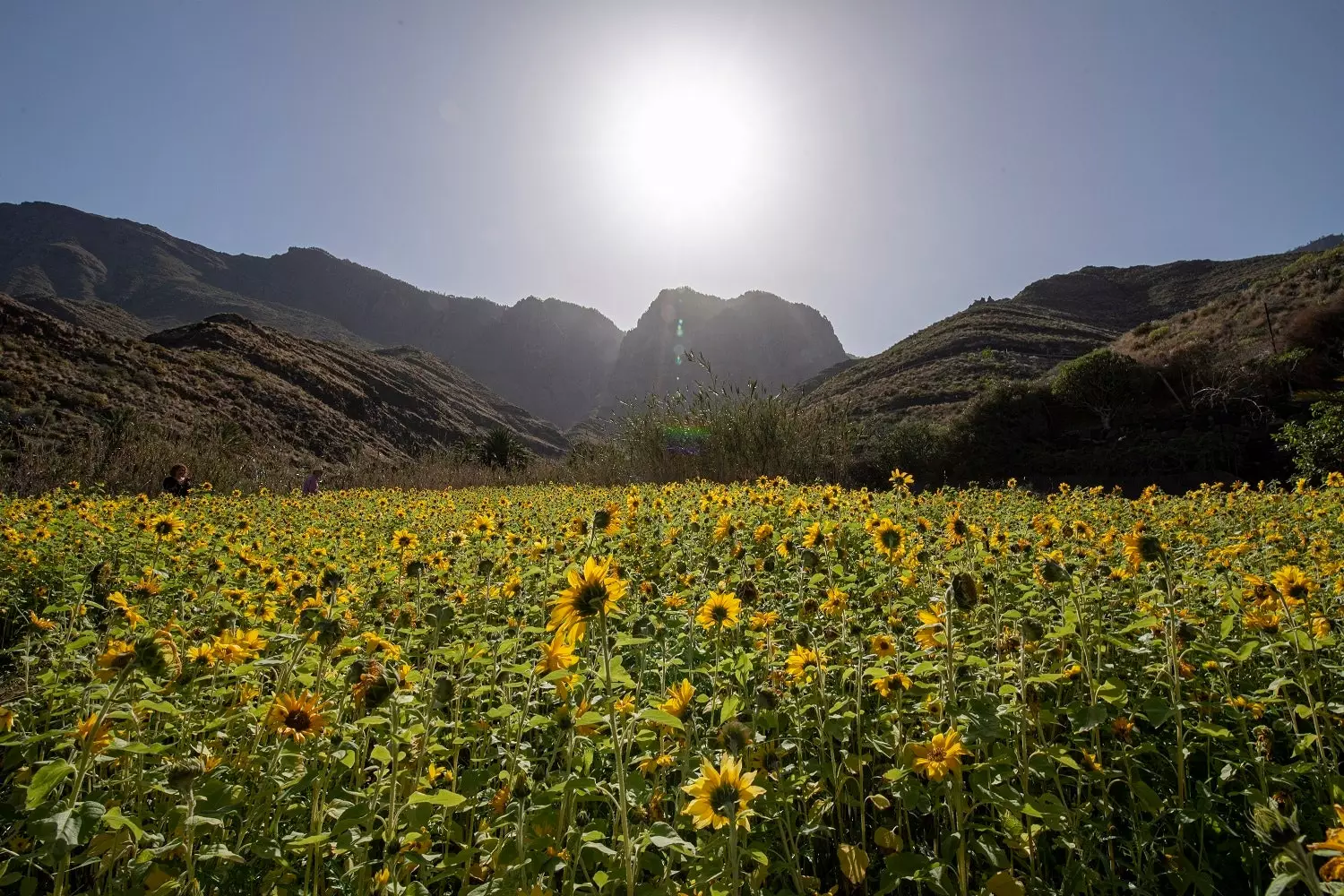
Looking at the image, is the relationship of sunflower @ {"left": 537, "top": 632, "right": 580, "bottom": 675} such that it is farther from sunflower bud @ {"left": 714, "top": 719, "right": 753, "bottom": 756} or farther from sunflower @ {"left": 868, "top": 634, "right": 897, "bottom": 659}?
sunflower @ {"left": 868, "top": 634, "right": 897, "bottom": 659}

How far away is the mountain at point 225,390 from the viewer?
858 inches

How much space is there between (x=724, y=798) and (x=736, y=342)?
128 metres

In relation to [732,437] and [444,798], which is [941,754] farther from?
[732,437]

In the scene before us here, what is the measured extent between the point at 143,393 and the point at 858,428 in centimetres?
2966

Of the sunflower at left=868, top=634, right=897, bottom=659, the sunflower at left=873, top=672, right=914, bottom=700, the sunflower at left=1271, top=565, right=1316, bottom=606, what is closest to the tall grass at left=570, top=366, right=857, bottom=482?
the sunflower at left=1271, top=565, right=1316, bottom=606

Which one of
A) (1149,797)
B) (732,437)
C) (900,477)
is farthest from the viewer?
(732,437)

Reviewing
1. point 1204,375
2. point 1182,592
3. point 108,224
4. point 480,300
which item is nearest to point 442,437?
point 1204,375

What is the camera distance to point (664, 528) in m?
4.80

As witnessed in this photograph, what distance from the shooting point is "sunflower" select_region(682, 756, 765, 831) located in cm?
121

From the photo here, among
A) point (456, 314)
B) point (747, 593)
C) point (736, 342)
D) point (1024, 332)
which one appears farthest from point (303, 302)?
point (747, 593)

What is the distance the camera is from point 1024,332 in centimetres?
4000

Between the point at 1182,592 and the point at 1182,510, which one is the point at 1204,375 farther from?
the point at 1182,592

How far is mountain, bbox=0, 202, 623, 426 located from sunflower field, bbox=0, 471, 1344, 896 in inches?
2577

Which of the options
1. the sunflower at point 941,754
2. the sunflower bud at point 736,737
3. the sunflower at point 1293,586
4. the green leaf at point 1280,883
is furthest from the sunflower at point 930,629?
the sunflower at point 1293,586
